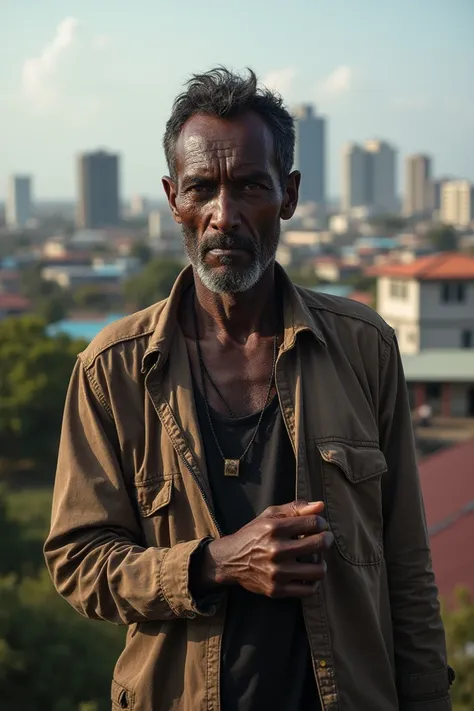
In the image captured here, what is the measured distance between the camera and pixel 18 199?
161750 mm

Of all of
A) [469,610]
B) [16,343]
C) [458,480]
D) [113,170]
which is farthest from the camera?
[113,170]

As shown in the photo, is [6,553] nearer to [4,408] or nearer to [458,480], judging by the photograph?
[458,480]

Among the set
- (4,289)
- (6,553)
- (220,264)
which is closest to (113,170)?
(4,289)

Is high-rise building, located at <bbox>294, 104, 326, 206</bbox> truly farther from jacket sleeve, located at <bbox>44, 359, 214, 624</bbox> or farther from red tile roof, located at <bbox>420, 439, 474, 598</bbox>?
jacket sleeve, located at <bbox>44, 359, 214, 624</bbox>

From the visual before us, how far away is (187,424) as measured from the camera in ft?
5.74

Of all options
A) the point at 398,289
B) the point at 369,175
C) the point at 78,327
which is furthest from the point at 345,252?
the point at 369,175

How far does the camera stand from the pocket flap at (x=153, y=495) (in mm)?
1742

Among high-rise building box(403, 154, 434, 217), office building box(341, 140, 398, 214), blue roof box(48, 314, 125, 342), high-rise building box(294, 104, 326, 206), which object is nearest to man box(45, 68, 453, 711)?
blue roof box(48, 314, 125, 342)

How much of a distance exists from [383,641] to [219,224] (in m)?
0.69

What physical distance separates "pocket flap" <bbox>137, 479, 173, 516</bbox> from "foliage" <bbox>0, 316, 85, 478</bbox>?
1776cm

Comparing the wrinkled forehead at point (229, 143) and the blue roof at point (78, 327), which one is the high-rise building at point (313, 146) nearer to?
the blue roof at point (78, 327)

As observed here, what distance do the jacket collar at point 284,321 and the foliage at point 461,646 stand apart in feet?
13.7

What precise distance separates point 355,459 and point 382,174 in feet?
544

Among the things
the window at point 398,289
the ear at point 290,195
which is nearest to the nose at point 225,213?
the ear at point 290,195
